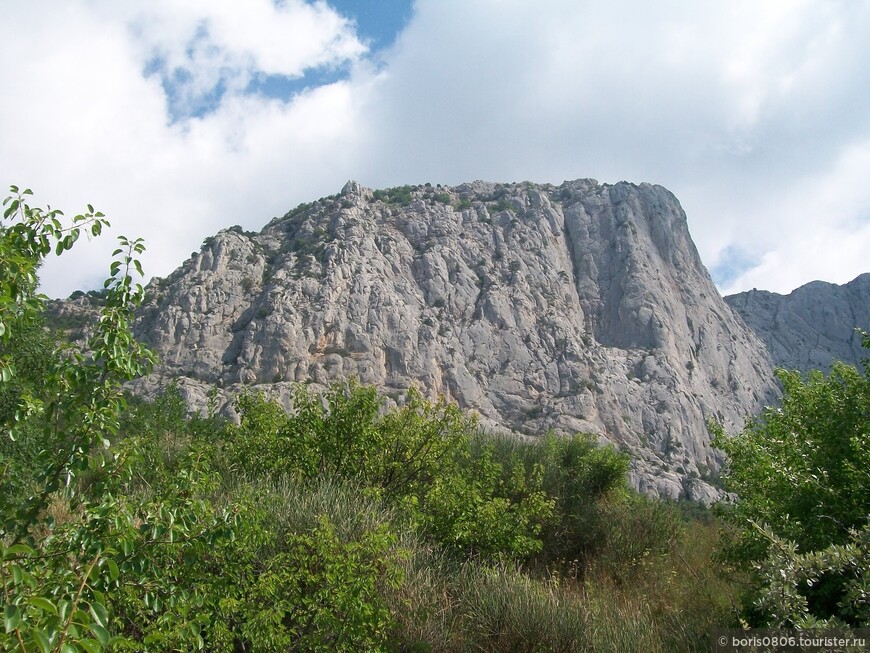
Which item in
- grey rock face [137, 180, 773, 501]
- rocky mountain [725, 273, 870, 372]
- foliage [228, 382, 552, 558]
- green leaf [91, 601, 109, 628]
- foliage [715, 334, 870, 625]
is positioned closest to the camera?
green leaf [91, 601, 109, 628]

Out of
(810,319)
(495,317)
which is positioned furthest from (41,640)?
(810,319)

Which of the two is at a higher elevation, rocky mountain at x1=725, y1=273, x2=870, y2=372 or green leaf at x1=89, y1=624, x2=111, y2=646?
rocky mountain at x1=725, y1=273, x2=870, y2=372

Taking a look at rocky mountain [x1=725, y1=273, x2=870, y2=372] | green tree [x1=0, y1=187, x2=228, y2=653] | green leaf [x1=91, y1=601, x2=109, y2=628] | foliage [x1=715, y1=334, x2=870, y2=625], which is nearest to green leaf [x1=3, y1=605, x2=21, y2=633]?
green leaf [x1=91, y1=601, x2=109, y2=628]

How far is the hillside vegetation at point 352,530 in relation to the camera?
12.6 feet

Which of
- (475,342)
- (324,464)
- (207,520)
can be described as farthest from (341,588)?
(475,342)

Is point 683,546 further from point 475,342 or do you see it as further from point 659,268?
point 659,268

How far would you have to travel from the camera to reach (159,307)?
194 feet

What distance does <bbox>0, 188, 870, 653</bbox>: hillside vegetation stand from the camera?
151 inches

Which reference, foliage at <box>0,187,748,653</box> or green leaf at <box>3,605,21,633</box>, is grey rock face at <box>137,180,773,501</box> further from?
green leaf at <box>3,605,21,633</box>

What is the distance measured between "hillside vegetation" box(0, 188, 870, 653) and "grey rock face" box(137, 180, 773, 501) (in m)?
35.9

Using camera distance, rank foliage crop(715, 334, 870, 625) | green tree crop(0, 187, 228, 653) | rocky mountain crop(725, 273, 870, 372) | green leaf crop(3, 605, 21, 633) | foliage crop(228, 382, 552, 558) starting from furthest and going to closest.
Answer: rocky mountain crop(725, 273, 870, 372) → foliage crop(228, 382, 552, 558) → foliage crop(715, 334, 870, 625) → green tree crop(0, 187, 228, 653) → green leaf crop(3, 605, 21, 633)

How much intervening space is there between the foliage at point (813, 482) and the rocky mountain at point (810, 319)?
254ft

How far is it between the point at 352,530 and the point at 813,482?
5768 millimetres

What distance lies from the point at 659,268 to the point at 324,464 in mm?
66542
